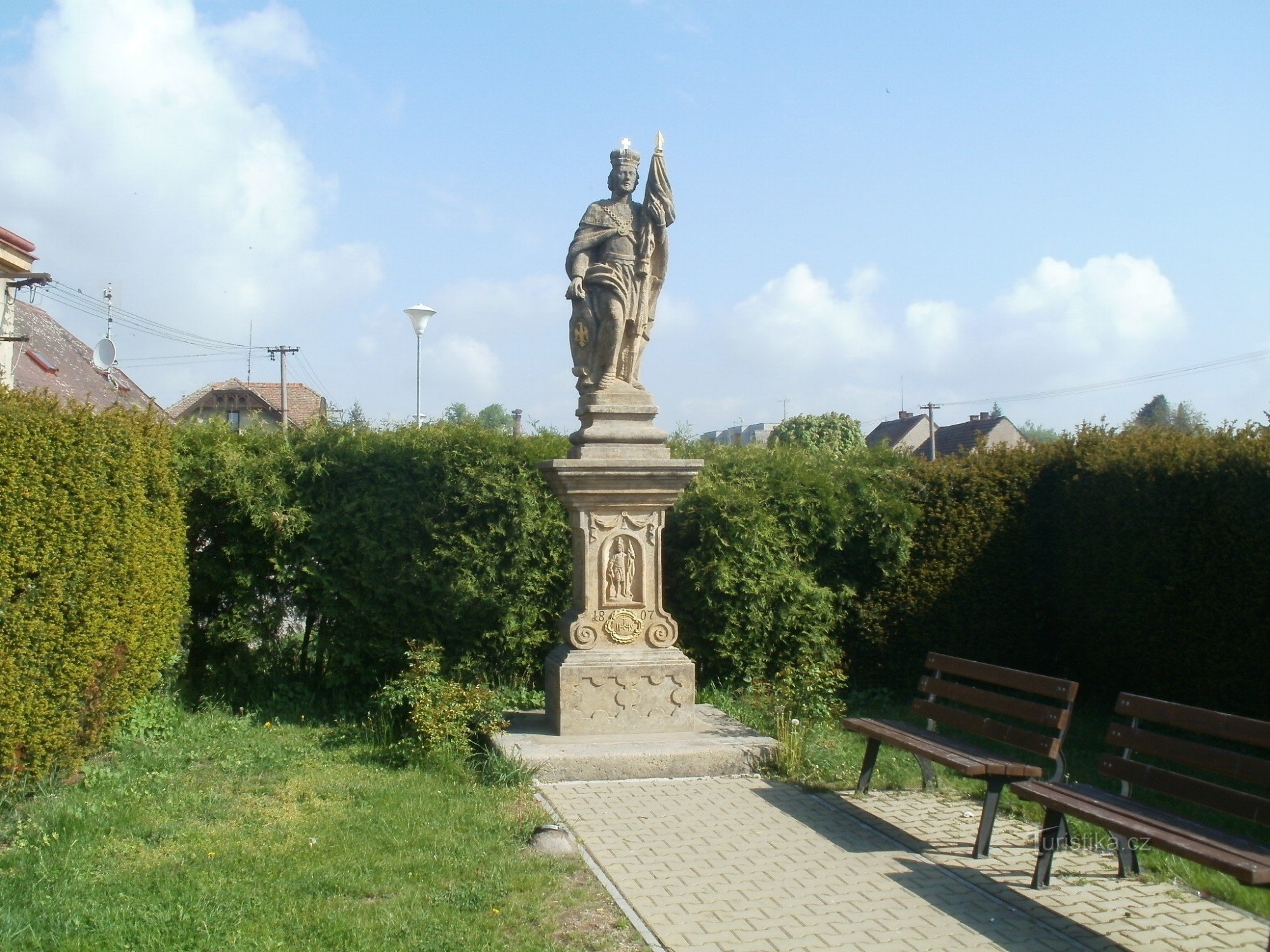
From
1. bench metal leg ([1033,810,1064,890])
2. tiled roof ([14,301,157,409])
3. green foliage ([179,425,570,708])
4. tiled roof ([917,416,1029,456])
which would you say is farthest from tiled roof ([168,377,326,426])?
bench metal leg ([1033,810,1064,890])

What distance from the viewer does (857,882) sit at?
523 centimetres

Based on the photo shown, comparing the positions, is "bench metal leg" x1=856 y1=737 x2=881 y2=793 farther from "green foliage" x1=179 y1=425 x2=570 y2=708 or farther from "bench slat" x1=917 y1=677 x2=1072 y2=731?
"green foliage" x1=179 y1=425 x2=570 y2=708

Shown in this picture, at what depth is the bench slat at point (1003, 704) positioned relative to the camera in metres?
5.69

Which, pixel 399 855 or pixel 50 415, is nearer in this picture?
pixel 399 855

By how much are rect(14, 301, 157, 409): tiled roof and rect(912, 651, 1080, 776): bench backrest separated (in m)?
18.1

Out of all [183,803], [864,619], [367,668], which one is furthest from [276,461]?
[864,619]

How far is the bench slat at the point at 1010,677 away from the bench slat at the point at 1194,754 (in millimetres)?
399

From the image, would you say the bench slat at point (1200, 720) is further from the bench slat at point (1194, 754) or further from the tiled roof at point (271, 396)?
the tiled roof at point (271, 396)

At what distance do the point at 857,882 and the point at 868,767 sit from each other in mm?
1689

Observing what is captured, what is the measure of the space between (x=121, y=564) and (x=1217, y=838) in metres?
6.18

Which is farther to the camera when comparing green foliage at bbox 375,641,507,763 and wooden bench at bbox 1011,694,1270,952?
green foliage at bbox 375,641,507,763

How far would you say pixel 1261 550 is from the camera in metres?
8.51

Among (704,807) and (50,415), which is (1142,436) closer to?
(704,807)

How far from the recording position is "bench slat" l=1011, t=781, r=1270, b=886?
13.2ft
